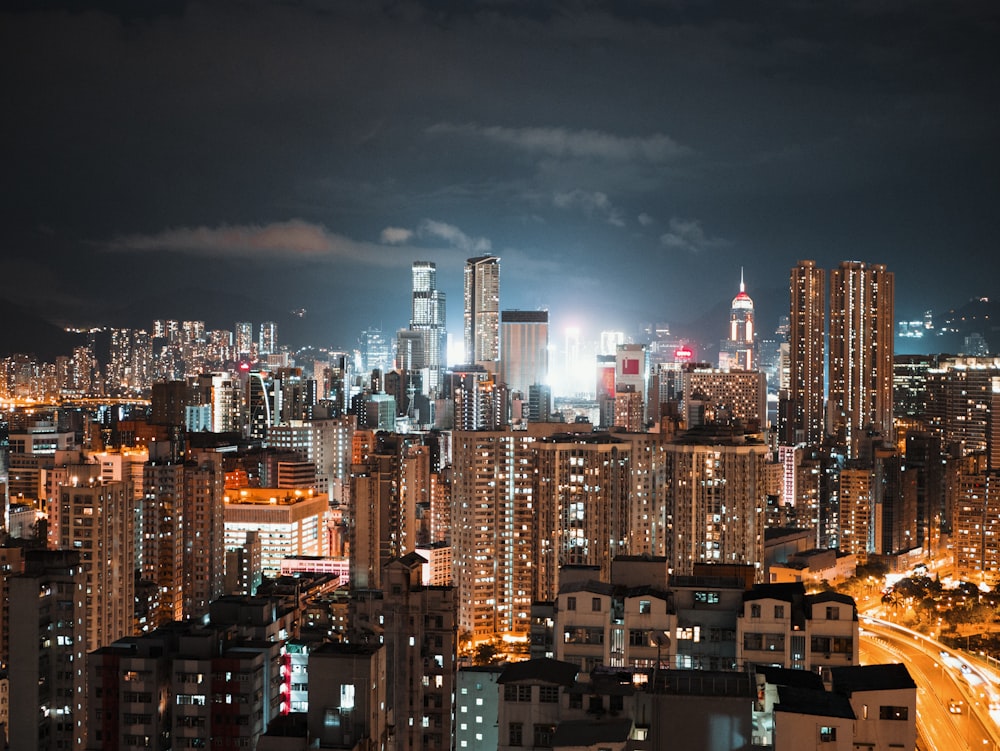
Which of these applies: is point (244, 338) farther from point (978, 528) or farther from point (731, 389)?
point (978, 528)

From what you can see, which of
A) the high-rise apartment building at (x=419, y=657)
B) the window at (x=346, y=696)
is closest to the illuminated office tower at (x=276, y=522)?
the high-rise apartment building at (x=419, y=657)

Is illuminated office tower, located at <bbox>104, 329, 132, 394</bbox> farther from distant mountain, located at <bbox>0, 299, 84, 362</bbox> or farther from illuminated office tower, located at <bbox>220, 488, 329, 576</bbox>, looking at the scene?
illuminated office tower, located at <bbox>220, 488, 329, 576</bbox>

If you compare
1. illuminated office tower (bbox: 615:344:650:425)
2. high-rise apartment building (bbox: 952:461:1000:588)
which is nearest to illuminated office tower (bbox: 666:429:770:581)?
high-rise apartment building (bbox: 952:461:1000:588)

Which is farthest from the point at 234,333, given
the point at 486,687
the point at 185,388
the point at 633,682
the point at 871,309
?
the point at 633,682

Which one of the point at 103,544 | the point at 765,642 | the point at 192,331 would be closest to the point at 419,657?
the point at 765,642

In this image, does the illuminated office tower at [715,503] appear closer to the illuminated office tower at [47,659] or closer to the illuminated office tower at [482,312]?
the illuminated office tower at [47,659]

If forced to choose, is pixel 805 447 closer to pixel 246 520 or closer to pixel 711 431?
pixel 711 431
